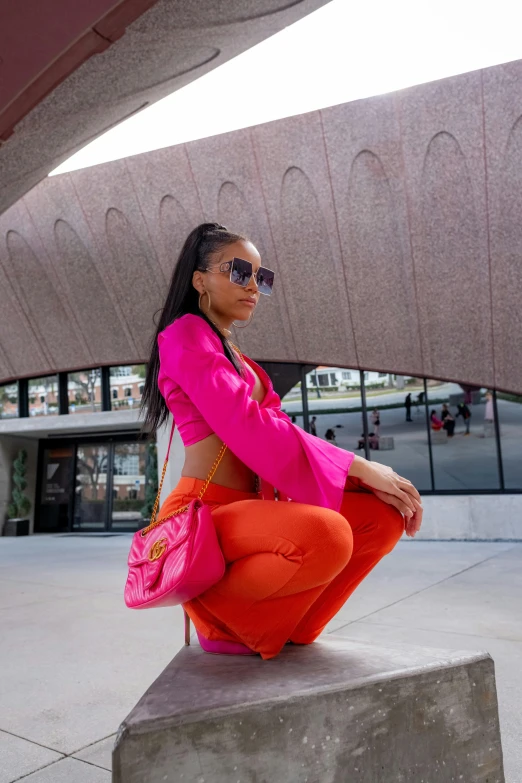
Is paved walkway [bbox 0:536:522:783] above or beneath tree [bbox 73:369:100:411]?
beneath

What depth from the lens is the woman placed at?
5.33 feet

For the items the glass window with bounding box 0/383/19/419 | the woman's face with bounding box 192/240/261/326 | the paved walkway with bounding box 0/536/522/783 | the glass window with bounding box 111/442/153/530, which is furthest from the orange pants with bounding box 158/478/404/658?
the glass window with bounding box 0/383/19/419

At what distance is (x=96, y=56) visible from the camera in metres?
4.97

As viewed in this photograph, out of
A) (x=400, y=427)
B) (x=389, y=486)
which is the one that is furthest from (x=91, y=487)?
(x=389, y=486)

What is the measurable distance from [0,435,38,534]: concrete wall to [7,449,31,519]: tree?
5.8 inches

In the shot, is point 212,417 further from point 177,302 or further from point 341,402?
point 341,402

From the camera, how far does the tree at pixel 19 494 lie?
617 inches

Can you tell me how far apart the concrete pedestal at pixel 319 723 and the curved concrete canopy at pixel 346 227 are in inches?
370

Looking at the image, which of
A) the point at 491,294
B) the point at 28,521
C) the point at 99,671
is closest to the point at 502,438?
the point at 491,294

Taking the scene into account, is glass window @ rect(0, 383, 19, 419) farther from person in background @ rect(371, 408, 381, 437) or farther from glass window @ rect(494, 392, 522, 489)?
glass window @ rect(494, 392, 522, 489)

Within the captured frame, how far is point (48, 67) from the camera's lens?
4.54 meters

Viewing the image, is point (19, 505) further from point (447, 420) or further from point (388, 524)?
point (388, 524)

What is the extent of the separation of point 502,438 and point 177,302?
400 inches

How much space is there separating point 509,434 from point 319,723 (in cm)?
1039
